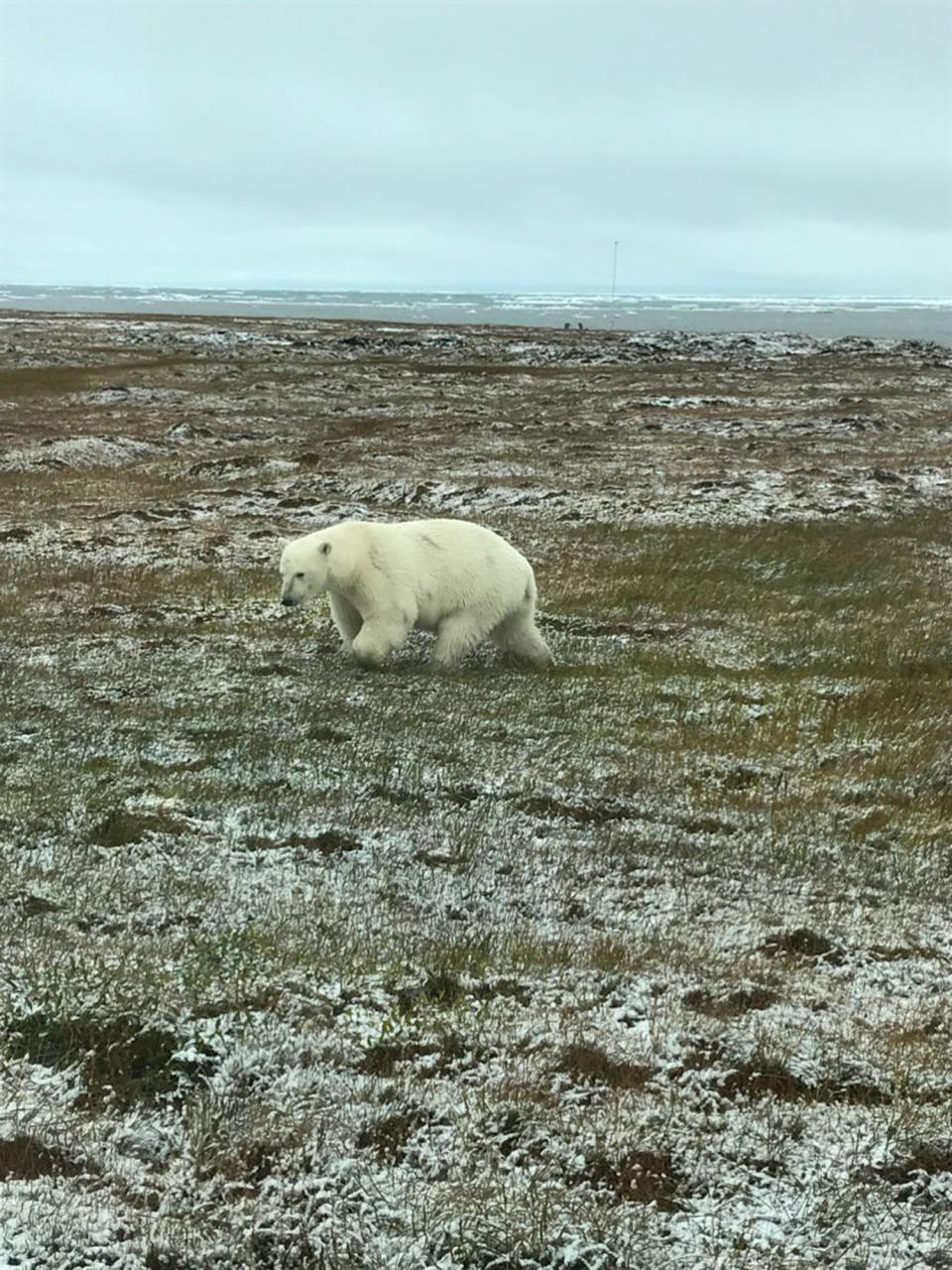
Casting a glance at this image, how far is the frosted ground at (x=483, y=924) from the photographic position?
4.16m

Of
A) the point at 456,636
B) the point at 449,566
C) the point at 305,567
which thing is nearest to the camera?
the point at 305,567

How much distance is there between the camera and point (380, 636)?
39.4 feet

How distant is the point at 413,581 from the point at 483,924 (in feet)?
19.4

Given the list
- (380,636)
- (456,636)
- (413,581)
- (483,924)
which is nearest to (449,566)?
(413,581)

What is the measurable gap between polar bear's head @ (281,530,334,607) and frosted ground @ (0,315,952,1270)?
3.57 ft

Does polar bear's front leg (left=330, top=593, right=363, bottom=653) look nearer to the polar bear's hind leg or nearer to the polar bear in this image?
the polar bear

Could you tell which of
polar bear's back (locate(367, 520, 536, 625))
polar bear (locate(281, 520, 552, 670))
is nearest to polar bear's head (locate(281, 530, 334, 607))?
polar bear (locate(281, 520, 552, 670))

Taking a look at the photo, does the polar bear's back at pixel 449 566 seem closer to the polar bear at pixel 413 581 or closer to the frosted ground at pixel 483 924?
the polar bear at pixel 413 581

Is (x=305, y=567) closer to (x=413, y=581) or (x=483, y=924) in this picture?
(x=413, y=581)

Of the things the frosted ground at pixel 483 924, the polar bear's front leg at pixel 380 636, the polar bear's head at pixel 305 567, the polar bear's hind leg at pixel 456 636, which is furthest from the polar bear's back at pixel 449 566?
the frosted ground at pixel 483 924

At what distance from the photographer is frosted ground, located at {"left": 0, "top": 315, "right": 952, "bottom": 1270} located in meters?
4.16

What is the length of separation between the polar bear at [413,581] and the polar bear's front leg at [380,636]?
0.04ft

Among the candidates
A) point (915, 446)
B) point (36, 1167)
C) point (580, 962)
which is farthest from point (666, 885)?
point (915, 446)

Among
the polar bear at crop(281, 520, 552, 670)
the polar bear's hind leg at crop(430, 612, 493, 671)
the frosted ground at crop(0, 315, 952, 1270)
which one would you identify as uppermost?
the polar bear at crop(281, 520, 552, 670)
